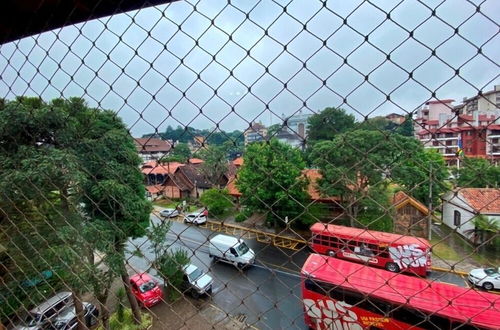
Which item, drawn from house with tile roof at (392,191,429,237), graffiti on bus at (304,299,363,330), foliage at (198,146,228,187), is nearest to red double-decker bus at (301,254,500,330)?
graffiti on bus at (304,299,363,330)

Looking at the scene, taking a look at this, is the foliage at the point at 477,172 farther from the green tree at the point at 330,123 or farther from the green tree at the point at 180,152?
the green tree at the point at 180,152

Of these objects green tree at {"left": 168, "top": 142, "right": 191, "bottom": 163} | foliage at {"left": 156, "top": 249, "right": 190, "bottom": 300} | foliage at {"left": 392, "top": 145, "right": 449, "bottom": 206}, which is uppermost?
green tree at {"left": 168, "top": 142, "right": 191, "bottom": 163}

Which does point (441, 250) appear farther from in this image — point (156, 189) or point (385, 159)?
point (156, 189)

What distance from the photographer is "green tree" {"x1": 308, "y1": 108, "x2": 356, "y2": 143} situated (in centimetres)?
57

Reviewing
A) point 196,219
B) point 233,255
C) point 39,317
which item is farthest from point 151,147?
point 39,317

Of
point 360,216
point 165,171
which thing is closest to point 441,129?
point 360,216

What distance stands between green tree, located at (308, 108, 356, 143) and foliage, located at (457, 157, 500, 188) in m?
0.21

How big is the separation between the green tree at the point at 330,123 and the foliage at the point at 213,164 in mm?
236

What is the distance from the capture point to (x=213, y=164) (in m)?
0.78

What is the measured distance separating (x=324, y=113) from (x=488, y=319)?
0.84 m

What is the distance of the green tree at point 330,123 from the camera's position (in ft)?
1.89

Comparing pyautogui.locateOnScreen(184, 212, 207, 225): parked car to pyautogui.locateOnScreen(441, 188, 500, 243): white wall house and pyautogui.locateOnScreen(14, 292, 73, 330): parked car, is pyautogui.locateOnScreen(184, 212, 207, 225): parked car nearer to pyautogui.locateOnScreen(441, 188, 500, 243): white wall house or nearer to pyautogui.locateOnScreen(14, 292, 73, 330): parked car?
pyautogui.locateOnScreen(441, 188, 500, 243): white wall house

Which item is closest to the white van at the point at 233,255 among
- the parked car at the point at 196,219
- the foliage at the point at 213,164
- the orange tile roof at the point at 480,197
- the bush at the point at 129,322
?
the parked car at the point at 196,219

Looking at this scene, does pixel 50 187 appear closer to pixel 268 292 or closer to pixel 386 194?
pixel 386 194
